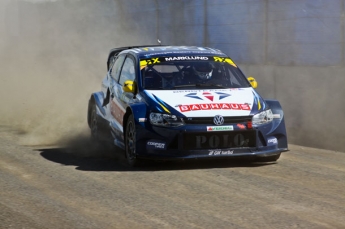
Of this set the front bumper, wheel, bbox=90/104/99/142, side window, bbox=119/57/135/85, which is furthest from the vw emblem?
wheel, bbox=90/104/99/142

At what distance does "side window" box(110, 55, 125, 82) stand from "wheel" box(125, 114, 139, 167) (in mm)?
1607

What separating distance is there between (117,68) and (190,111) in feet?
8.57

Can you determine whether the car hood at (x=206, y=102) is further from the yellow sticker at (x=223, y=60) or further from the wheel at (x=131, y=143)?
the yellow sticker at (x=223, y=60)

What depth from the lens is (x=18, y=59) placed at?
83.1ft

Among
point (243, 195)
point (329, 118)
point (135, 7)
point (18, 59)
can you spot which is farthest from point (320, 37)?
point (18, 59)

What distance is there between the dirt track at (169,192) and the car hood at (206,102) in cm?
67

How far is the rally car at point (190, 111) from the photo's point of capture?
33.4 feet

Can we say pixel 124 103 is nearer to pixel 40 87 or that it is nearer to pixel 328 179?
pixel 328 179

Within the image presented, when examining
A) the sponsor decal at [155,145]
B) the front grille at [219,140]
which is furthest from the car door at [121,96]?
the front grille at [219,140]

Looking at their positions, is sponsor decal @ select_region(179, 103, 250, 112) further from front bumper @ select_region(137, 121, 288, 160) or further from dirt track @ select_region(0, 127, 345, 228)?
dirt track @ select_region(0, 127, 345, 228)

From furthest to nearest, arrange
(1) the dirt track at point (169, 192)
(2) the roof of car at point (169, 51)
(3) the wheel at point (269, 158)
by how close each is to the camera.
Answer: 1. (2) the roof of car at point (169, 51)
2. (3) the wheel at point (269, 158)
3. (1) the dirt track at point (169, 192)

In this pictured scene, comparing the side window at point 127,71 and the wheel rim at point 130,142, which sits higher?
the side window at point 127,71

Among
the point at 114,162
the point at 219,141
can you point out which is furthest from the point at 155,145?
the point at 114,162

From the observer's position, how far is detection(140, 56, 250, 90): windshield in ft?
36.7
